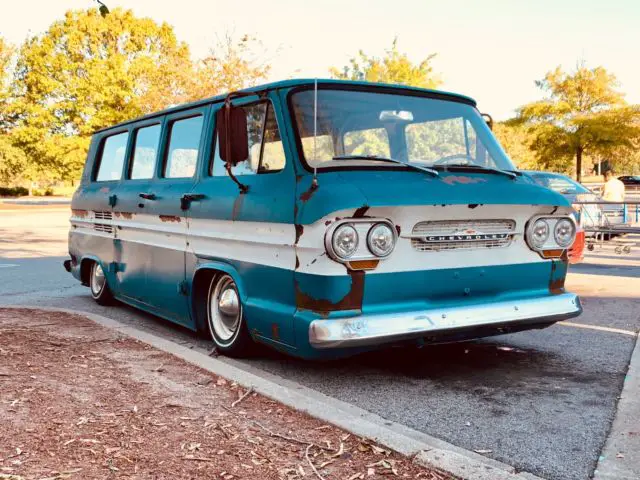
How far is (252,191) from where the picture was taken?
202 inches

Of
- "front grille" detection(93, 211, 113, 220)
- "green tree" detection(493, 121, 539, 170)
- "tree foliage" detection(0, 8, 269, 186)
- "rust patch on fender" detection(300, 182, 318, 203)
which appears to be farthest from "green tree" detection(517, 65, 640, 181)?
"rust patch on fender" detection(300, 182, 318, 203)

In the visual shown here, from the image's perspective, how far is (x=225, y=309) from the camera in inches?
223

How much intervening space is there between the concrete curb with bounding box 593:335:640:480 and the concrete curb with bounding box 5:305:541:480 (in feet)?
1.42

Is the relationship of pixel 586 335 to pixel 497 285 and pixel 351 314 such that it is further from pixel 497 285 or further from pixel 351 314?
pixel 351 314

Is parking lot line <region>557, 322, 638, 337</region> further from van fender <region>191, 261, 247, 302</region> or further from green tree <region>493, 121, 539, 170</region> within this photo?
green tree <region>493, 121, 539, 170</region>

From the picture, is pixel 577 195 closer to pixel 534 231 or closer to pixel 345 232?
pixel 534 231

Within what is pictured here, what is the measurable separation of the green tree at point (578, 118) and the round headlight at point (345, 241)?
1669 inches

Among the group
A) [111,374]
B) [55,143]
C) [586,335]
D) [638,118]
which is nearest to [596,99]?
[638,118]

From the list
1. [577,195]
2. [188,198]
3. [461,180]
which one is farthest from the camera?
[577,195]

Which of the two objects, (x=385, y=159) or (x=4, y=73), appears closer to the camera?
(x=385, y=159)

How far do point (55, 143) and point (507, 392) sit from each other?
45.6 m

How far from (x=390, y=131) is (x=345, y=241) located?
1.36m

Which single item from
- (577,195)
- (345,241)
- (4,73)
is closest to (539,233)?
(345,241)

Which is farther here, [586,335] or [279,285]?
[586,335]
